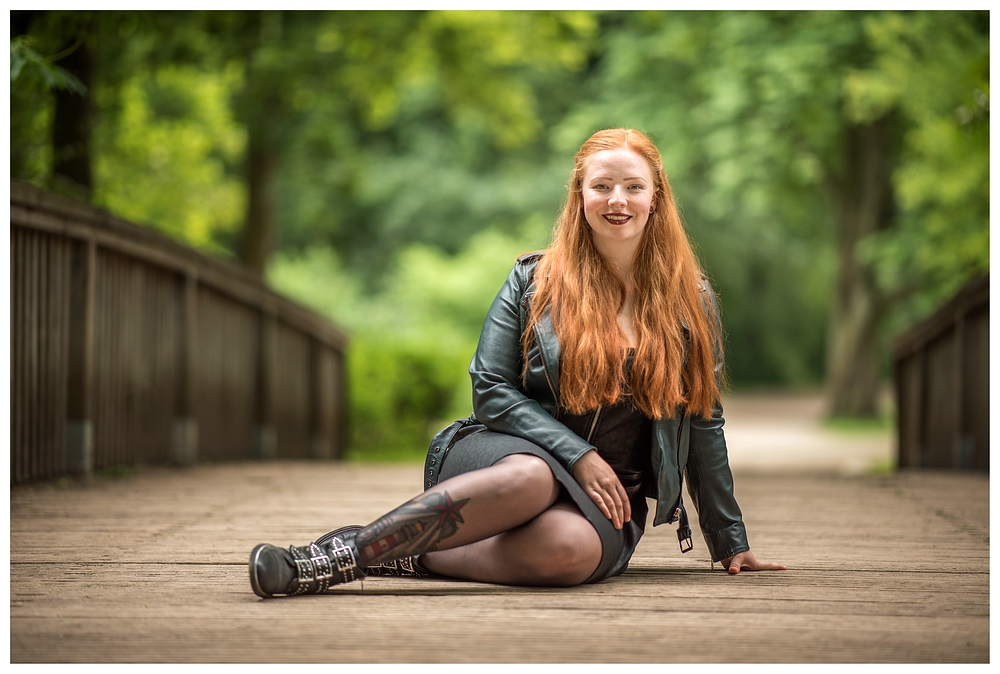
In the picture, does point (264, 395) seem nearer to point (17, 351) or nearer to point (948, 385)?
point (17, 351)

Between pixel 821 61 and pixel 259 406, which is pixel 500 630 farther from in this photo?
pixel 821 61

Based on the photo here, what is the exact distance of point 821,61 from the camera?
497 inches

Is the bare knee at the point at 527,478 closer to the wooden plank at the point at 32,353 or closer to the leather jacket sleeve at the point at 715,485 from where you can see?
the leather jacket sleeve at the point at 715,485

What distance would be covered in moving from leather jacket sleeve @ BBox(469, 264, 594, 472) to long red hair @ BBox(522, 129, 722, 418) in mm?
51

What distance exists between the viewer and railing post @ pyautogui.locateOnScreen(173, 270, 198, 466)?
6145 millimetres

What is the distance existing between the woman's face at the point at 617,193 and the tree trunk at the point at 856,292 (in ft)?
44.8

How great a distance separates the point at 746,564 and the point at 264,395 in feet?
16.8

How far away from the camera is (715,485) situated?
2.98 metres

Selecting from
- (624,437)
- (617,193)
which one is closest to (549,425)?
(624,437)

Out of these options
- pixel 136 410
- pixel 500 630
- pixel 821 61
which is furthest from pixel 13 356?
pixel 821 61

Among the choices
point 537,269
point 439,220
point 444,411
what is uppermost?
point 439,220

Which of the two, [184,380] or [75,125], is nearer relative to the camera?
[184,380]

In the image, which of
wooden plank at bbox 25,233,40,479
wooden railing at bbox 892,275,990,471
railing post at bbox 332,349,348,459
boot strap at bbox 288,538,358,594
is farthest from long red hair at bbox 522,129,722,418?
railing post at bbox 332,349,348,459

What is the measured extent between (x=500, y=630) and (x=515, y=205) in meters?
20.2
